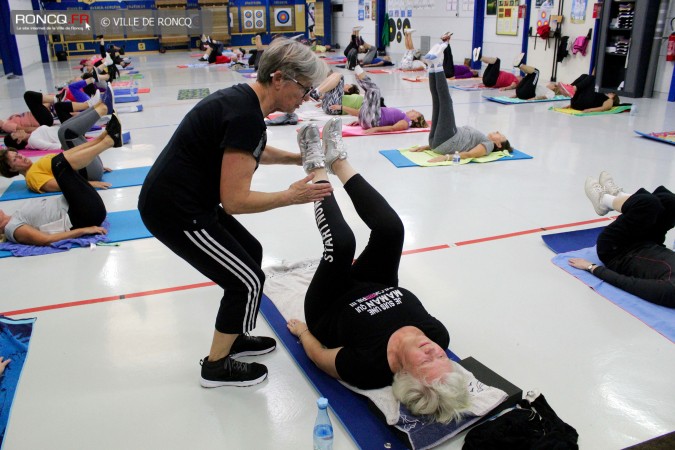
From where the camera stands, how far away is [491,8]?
40.8 ft

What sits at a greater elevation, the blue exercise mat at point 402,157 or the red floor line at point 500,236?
the blue exercise mat at point 402,157

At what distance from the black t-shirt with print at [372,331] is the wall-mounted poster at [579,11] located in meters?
9.67

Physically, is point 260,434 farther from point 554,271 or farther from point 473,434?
point 554,271

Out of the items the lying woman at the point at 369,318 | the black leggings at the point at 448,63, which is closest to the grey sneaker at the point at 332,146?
the lying woman at the point at 369,318

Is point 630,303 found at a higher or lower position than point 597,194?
lower

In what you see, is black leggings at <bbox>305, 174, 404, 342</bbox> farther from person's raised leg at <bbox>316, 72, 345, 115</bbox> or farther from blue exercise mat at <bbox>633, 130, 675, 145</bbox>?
person's raised leg at <bbox>316, 72, 345, 115</bbox>

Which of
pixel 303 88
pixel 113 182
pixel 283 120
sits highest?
pixel 303 88

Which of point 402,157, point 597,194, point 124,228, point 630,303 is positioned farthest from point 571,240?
point 124,228

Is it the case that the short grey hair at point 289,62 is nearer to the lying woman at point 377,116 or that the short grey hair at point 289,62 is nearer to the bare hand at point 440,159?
the bare hand at point 440,159

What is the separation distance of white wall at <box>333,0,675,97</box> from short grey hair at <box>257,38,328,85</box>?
901 centimetres

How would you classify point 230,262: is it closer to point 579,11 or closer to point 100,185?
point 100,185

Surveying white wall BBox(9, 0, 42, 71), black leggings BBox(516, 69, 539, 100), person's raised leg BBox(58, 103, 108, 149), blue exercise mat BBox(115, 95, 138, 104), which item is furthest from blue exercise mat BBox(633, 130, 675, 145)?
white wall BBox(9, 0, 42, 71)

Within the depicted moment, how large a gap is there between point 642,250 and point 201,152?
2.56 meters

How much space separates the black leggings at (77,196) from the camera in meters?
3.86
